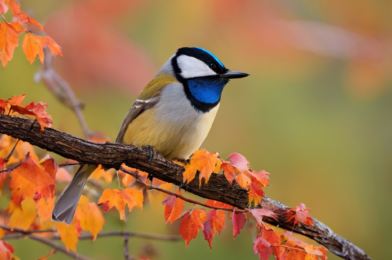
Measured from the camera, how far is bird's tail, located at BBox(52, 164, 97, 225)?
5.72ft

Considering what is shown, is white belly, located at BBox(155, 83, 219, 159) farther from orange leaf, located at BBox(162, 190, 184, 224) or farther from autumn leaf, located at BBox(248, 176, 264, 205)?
autumn leaf, located at BBox(248, 176, 264, 205)

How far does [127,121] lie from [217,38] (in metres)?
3.08

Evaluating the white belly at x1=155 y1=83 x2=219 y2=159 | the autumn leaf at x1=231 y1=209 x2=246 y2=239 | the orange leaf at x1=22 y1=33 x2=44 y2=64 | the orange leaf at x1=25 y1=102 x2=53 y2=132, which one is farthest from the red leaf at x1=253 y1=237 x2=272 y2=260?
the orange leaf at x1=22 y1=33 x2=44 y2=64

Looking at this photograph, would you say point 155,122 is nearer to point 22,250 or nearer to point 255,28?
point 22,250

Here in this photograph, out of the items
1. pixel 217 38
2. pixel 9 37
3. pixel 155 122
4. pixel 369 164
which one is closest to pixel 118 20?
pixel 217 38

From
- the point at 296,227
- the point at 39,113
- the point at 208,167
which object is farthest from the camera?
the point at 296,227

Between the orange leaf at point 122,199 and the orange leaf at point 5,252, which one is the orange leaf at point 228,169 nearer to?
the orange leaf at point 122,199

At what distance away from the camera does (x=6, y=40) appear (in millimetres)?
1372

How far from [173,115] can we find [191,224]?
24.9 inches

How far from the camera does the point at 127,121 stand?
7.07 ft

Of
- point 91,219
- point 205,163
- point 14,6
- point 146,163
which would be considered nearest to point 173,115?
point 146,163

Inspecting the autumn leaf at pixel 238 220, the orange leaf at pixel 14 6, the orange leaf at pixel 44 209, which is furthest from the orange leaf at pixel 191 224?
the orange leaf at pixel 14 6

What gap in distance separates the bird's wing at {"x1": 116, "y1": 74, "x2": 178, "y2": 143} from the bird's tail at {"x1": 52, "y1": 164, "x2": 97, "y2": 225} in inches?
13.6

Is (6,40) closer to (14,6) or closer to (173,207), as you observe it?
(14,6)
